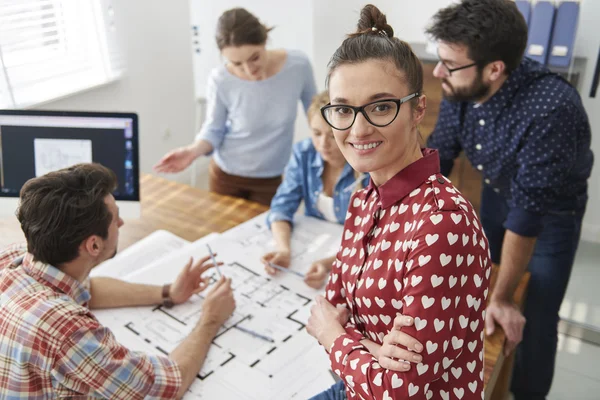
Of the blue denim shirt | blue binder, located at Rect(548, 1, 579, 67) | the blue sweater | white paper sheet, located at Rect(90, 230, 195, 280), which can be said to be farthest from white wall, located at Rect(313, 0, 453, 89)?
white paper sheet, located at Rect(90, 230, 195, 280)

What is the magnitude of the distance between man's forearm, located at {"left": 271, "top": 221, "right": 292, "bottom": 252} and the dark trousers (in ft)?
2.23

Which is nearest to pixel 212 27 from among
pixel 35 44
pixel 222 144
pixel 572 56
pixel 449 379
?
pixel 35 44

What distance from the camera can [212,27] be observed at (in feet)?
13.4

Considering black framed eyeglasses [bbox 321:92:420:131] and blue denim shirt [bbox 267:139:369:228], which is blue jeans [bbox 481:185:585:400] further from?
black framed eyeglasses [bbox 321:92:420:131]

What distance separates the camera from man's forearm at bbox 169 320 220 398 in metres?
1.26

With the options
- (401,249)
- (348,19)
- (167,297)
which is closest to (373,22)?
(401,249)

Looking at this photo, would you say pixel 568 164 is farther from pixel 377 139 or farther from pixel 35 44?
pixel 35 44

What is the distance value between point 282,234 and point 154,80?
2299 mm

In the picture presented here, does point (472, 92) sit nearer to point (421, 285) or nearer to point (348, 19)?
point (421, 285)

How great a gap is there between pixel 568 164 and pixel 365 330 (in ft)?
2.98

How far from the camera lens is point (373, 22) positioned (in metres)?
0.99

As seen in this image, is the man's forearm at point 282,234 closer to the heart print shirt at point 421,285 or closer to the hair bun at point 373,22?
the heart print shirt at point 421,285

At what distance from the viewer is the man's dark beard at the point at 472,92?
169cm

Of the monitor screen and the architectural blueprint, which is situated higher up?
the monitor screen
